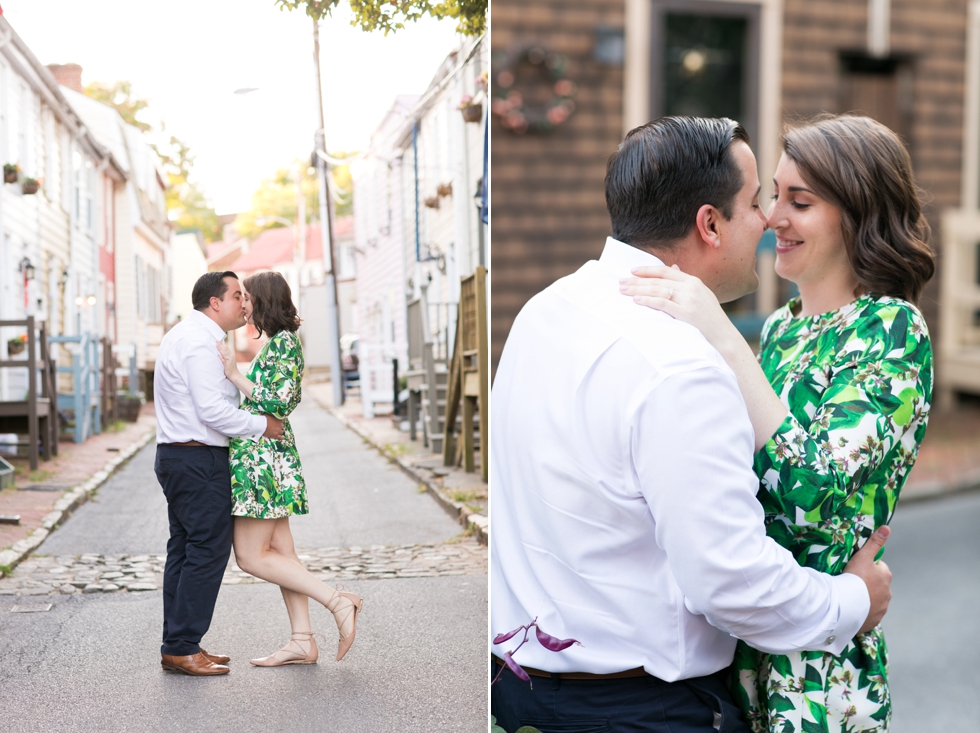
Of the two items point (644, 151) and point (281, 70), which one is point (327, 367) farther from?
point (644, 151)

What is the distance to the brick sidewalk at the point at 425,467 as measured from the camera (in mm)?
1680

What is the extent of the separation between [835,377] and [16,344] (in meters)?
1.13

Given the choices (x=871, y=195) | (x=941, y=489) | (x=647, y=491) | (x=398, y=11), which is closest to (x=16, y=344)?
(x=398, y=11)

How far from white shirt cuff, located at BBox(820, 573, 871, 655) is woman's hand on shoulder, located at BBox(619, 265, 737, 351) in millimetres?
366

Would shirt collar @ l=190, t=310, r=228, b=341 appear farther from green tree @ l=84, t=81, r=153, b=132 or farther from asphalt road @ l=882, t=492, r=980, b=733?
asphalt road @ l=882, t=492, r=980, b=733

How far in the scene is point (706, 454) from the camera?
1.23m

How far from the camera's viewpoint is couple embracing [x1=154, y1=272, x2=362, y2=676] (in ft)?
5.02

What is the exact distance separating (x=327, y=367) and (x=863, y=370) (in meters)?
0.78

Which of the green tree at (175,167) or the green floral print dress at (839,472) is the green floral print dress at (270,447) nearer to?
the green tree at (175,167)

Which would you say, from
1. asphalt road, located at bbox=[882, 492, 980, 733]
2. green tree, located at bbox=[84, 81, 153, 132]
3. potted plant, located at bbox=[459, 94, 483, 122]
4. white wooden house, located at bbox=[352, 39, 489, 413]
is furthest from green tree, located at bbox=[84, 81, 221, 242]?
asphalt road, located at bbox=[882, 492, 980, 733]

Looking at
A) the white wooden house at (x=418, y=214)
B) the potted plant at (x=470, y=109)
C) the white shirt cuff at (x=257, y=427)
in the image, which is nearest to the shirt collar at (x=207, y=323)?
the white shirt cuff at (x=257, y=427)

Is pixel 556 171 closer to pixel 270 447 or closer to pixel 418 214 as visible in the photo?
pixel 418 214

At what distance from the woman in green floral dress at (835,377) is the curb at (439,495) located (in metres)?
0.44

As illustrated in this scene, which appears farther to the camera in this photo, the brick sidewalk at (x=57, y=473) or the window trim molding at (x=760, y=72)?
the window trim molding at (x=760, y=72)
